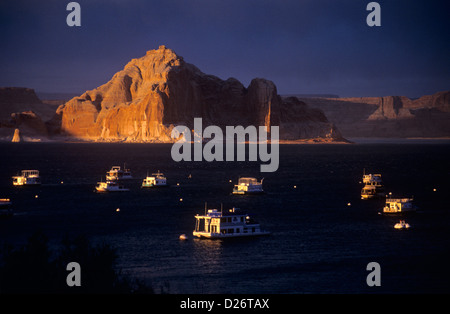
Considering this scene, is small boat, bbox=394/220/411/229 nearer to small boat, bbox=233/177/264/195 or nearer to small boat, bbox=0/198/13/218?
small boat, bbox=233/177/264/195

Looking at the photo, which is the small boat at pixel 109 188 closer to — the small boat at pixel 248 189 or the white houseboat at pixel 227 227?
the small boat at pixel 248 189

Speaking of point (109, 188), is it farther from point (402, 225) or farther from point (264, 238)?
point (402, 225)

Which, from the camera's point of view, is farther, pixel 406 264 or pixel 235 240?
pixel 235 240

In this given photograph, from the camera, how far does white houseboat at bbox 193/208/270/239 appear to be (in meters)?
59.3

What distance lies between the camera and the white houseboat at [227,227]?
2335 inches

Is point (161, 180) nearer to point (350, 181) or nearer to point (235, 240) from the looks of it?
point (350, 181)

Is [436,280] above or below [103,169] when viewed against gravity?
below

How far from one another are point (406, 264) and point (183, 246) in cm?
1801

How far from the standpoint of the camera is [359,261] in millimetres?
51344

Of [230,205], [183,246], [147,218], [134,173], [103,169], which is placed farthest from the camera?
[103,169]

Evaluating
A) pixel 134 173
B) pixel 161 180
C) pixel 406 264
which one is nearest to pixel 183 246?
pixel 406 264

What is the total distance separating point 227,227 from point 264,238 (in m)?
3.46

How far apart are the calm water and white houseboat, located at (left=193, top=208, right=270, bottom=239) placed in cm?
139
